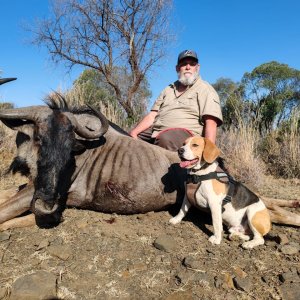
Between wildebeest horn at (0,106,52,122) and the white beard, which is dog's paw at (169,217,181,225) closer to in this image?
wildebeest horn at (0,106,52,122)

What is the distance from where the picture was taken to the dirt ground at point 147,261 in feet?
8.28

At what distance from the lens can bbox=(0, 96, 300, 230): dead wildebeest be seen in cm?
328

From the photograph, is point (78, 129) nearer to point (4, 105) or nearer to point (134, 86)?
point (4, 105)

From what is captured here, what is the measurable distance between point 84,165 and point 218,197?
1.53 m

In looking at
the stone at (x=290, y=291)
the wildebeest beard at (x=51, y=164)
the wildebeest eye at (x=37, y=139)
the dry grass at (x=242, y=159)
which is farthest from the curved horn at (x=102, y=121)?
the dry grass at (x=242, y=159)

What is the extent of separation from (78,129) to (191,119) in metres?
1.63

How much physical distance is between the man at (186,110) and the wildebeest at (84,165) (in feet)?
1.38

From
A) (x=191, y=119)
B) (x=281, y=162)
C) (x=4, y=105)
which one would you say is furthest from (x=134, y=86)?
(x=191, y=119)

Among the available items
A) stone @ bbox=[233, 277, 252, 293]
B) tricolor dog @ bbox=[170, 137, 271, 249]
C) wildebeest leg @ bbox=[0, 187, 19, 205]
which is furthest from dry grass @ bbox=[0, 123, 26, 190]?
stone @ bbox=[233, 277, 252, 293]

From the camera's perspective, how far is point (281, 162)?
7.20 meters

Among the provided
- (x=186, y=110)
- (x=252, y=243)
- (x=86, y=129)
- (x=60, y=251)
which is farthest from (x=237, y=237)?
(x=186, y=110)

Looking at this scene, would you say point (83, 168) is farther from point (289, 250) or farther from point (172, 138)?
point (289, 250)

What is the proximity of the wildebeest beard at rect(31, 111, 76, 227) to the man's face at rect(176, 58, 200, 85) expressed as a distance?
197 cm

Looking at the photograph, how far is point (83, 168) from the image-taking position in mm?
3928
